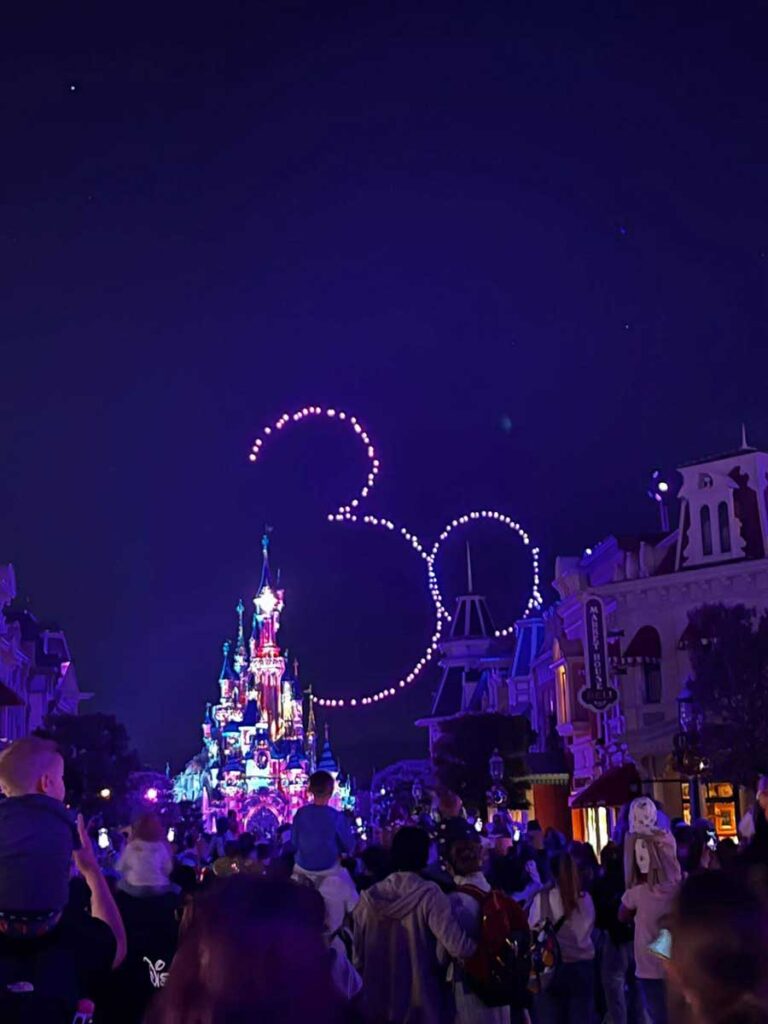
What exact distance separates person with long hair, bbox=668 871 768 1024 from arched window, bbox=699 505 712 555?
3881 cm

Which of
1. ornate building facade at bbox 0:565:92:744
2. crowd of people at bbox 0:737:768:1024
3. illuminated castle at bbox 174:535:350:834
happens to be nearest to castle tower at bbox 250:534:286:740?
illuminated castle at bbox 174:535:350:834

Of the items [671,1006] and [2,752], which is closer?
[671,1006]

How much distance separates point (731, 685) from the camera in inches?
1409

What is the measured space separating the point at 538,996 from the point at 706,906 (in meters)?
8.75

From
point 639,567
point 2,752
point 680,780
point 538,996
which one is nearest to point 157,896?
point 2,752

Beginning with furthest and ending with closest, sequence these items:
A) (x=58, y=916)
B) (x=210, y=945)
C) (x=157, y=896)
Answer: (x=157, y=896)
(x=58, y=916)
(x=210, y=945)

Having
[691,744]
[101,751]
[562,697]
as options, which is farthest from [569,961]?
[101,751]

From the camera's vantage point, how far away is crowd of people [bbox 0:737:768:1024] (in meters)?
2.77

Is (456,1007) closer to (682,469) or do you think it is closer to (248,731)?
(682,469)

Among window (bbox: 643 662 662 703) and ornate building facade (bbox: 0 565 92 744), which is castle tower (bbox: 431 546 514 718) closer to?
ornate building facade (bbox: 0 565 92 744)

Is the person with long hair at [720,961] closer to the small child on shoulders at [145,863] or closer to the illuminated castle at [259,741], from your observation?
the small child on shoulders at [145,863]

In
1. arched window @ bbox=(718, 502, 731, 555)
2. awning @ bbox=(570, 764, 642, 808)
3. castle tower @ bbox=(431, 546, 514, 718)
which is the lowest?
awning @ bbox=(570, 764, 642, 808)

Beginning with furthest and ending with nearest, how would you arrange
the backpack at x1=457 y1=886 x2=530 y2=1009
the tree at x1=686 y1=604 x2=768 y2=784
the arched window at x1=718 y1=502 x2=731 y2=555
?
1. the arched window at x1=718 y1=502 x2=731 y2=555
2. the tree at x1=686 y1=604 x2=768 y2=784
3. the backpack at x1=457 y1=886 x2=530 y2=1009

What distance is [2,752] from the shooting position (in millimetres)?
5648
